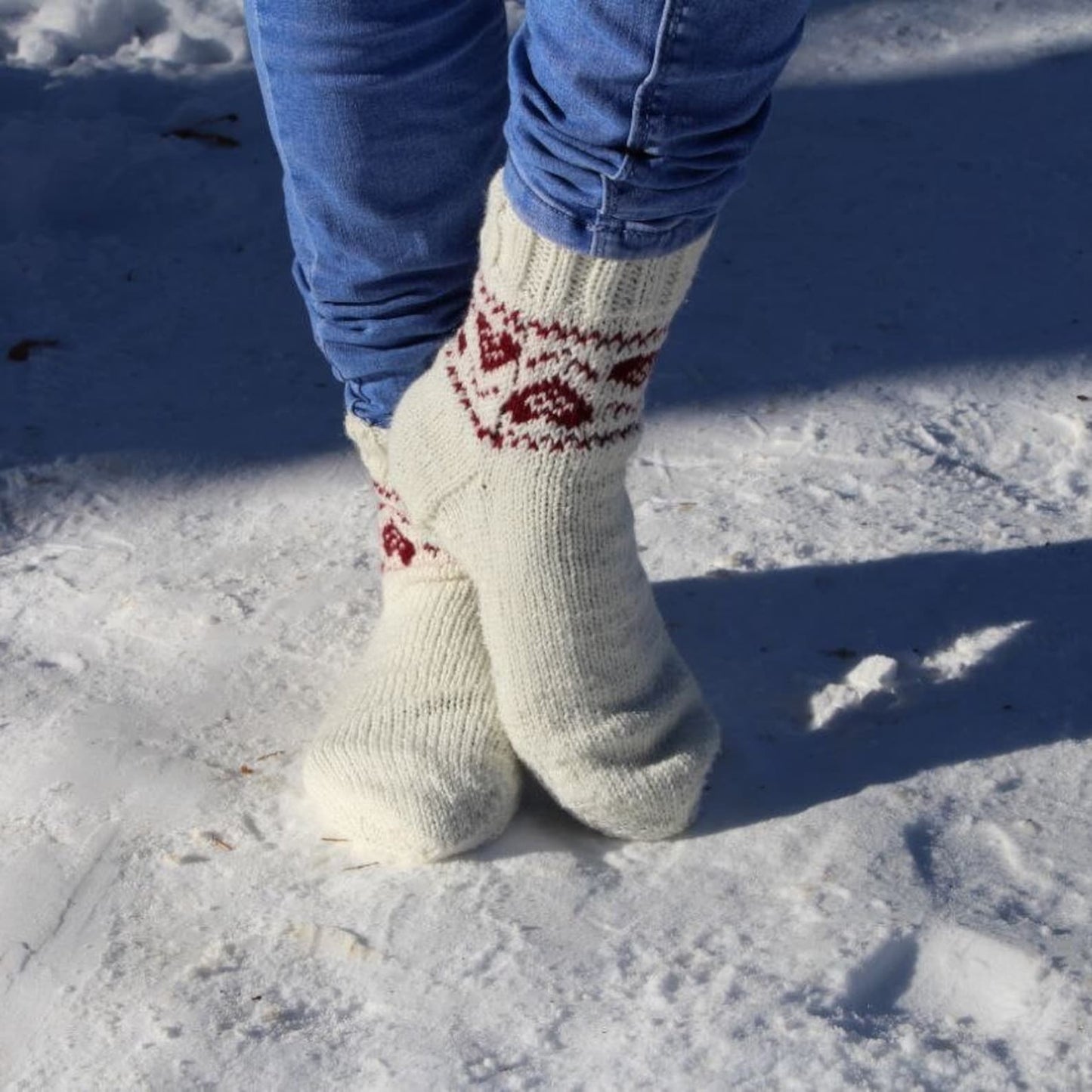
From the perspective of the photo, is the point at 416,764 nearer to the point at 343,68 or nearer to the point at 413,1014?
the point at 413,1014

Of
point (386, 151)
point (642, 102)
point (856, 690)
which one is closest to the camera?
point (642, 102)

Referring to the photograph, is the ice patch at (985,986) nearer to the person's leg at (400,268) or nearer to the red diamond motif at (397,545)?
the person's leg at (400,268)

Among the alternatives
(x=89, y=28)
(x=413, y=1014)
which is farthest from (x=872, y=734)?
(x=89, y=28)

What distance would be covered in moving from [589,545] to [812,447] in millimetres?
548

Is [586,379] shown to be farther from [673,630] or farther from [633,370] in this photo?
[673,630]

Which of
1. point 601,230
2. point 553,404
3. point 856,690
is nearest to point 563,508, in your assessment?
point 553,404

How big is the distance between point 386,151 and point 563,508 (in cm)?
25

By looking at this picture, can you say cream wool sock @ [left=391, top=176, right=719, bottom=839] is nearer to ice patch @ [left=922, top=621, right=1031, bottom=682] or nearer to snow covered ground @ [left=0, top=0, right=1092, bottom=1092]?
snow covered ground @ [left=0, top=0, right=1092, bottom=1092]

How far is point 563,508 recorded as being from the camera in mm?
938

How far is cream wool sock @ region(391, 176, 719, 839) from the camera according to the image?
88 centimetres

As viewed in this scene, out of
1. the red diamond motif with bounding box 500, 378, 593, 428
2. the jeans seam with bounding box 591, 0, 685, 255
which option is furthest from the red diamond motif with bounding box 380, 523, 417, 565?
the jeans seam with bounding box 591, 0, 685, 255

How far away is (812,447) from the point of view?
1.46m

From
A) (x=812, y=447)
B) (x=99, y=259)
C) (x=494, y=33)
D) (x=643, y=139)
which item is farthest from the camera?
(x=99, y=259)

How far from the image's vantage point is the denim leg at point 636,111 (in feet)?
2.54
